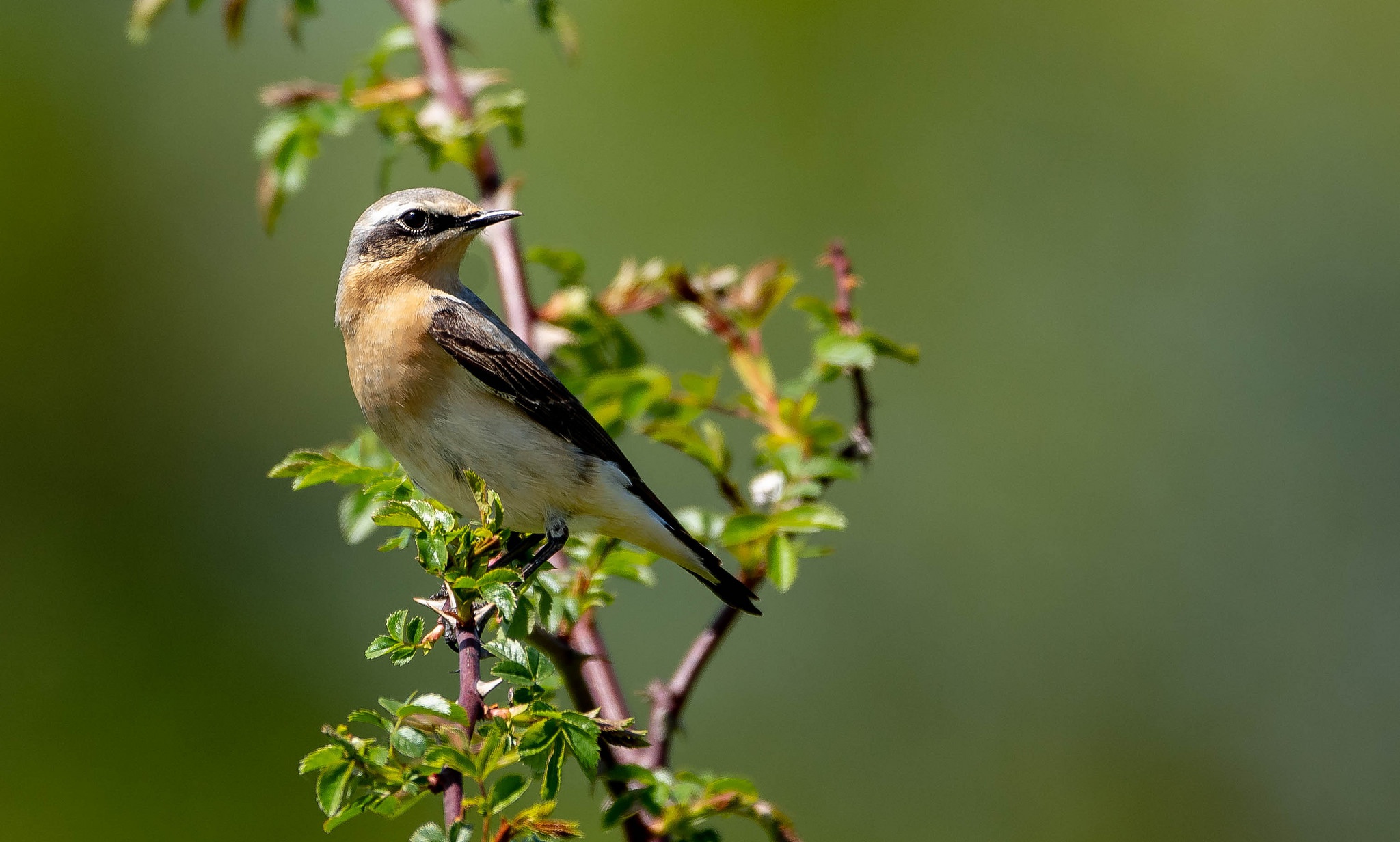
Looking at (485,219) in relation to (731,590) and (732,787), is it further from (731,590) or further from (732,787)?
(732,787)

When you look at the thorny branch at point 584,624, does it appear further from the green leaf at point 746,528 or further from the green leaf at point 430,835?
the green leaf at point 746,528

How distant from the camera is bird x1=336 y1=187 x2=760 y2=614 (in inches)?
179

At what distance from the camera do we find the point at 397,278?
503cm

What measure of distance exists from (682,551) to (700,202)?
18.8ft

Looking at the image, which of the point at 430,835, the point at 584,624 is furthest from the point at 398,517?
the point at 584,624

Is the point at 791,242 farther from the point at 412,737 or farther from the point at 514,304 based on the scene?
the point at 412,737

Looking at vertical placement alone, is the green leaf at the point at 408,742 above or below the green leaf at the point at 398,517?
below

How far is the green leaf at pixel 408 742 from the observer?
249 centimetres

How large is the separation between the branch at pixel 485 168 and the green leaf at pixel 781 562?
1.43 meters

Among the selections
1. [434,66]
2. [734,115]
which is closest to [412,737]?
[434,66]

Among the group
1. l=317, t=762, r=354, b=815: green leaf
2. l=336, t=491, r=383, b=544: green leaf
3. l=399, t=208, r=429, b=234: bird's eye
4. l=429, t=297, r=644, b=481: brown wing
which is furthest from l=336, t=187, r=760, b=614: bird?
l=317, t=762, r=354, b=815: green leaf

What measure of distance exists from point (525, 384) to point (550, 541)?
0.71m

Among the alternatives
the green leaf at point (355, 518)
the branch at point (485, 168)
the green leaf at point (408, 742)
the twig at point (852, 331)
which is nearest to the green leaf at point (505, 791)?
the green leaf at point (408, 742)

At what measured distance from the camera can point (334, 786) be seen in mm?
2473
